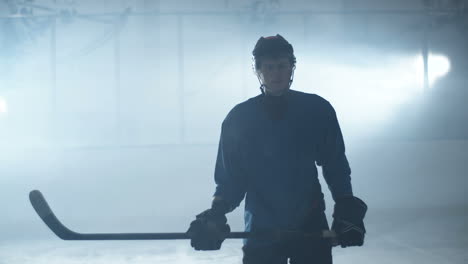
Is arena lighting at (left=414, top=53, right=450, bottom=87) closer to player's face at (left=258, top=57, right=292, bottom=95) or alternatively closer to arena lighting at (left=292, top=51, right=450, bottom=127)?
arena lighting at (left=292, top=51, right=450, bottom=127)

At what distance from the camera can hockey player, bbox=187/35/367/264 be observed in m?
1.63

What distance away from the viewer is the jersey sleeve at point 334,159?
1676mm

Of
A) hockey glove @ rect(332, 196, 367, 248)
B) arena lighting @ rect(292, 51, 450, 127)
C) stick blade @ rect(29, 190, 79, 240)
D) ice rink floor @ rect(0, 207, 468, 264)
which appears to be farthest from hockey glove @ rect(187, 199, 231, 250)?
arena lighting @ rect(292, 51, 450, 127)

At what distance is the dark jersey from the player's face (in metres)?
0.04

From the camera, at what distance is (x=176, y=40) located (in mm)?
10297

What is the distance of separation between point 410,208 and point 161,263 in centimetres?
446

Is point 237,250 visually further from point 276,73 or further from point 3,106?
point 3,106

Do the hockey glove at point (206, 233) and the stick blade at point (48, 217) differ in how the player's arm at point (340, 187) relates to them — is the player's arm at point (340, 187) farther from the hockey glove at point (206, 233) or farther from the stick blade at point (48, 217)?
the stick blade at point (48, 217)

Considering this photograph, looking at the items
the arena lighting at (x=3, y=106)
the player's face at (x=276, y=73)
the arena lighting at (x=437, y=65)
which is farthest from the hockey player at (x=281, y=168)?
the arena lighting at (x=437, y=65)

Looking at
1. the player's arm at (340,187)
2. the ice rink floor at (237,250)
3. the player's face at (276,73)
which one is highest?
the player's face at (276,73)

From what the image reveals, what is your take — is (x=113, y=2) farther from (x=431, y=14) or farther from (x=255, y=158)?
(x=255, y=158)

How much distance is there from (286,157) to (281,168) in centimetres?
4

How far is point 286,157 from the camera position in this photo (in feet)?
5.48

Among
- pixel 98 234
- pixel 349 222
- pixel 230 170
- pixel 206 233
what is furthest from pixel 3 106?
pixel 349 222
